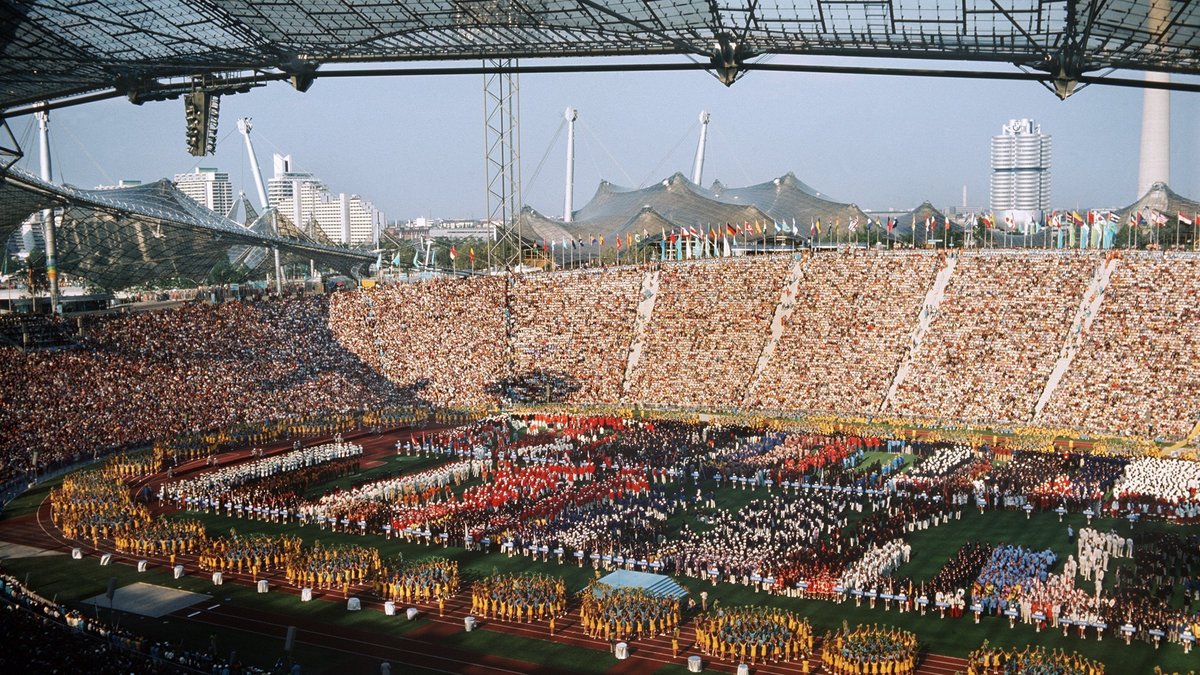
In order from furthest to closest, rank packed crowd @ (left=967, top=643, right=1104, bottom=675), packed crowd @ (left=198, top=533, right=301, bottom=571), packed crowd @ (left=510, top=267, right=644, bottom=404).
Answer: packed crowd @ (left=510, top=267, right=644, bottom=404) < packed crowd @ (left=198, top=533, right=301, bottom=571) < packed crowd @ (left=967, top=643, right=1104, bottom=675)

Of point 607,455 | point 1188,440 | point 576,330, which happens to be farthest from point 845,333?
point 607,455

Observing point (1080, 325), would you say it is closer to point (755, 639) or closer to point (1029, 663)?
point (1029, 663)

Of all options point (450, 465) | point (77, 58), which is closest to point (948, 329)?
point (450, 465)

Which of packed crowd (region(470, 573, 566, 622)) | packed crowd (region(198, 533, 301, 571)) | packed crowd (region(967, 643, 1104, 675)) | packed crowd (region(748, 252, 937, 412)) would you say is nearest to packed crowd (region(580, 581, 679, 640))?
→ packed crowd (region(470, 573, 566, 622))

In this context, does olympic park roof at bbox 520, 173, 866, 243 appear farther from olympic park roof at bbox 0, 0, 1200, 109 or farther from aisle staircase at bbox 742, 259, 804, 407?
olympic park roof at bbox 0, 0, 1200, 109

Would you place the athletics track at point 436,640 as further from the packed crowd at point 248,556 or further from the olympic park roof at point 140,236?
the olympic park roof at point 140,236

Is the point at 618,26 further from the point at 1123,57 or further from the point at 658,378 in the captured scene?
the point at 658,378

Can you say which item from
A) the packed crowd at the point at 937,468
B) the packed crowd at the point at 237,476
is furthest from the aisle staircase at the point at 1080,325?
the packed crowd at the point at 237,476
